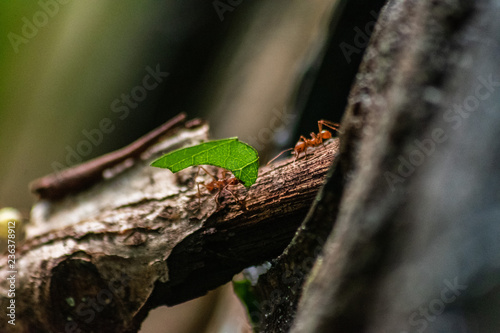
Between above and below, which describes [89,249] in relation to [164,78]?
below

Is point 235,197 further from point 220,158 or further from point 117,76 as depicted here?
point 117,76

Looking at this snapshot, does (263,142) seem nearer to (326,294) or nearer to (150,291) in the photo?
(150,291)

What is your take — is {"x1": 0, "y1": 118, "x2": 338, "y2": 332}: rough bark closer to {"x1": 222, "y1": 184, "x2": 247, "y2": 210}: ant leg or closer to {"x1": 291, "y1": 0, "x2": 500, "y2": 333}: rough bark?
{"x1": 222, "y1": 184, "x2": 247, "y2": 210}: ant leg

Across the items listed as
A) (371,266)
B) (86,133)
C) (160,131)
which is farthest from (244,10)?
(371,266)

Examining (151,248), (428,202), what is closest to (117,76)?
(151,248)

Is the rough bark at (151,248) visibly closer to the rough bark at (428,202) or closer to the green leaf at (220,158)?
the green leaf at (220,158)

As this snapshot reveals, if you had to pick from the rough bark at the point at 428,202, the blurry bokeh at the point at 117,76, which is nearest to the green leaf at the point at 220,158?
the rough bark at the point at 428,202
